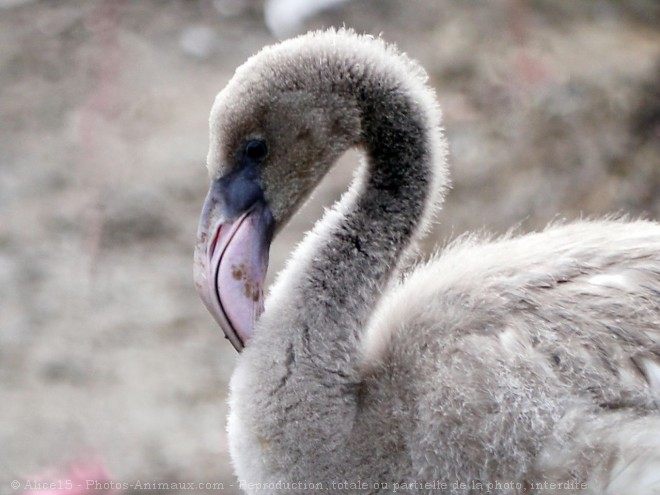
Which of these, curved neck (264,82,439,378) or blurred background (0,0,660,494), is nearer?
curved neck (264,82,439,378)

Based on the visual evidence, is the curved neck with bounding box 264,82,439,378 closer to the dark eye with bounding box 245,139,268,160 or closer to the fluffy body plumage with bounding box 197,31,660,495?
the fluffy body plumage with bounding box 197,31,660,495

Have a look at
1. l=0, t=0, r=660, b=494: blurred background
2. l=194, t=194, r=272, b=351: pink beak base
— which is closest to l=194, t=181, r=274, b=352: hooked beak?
l=194, t=194, r=272, b=351: pink beak base

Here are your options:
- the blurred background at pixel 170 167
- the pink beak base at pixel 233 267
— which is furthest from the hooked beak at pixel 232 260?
the blurred background at pixel 170 167

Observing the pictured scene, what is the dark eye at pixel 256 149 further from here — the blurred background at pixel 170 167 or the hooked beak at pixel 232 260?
the blurred background at pixel 170 167

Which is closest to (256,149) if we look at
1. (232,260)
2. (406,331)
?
(232,260)

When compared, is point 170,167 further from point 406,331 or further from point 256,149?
point 406,331

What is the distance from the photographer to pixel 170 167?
4.47 m

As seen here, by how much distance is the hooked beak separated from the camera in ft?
7.71

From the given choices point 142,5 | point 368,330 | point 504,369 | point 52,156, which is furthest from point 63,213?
point 504,369

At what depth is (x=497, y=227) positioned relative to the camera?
415 centimetres

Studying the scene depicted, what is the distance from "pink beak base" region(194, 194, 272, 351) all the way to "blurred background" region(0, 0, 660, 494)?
53 cm

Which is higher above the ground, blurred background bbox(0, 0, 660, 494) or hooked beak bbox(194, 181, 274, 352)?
blurred background bbox(0, 0, 660, 494)

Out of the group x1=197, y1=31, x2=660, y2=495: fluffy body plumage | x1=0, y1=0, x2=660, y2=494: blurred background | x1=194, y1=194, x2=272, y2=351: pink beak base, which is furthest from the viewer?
x1=0, y1=0, x2=660, y2=494: blurred background

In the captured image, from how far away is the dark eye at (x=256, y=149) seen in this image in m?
2.40
